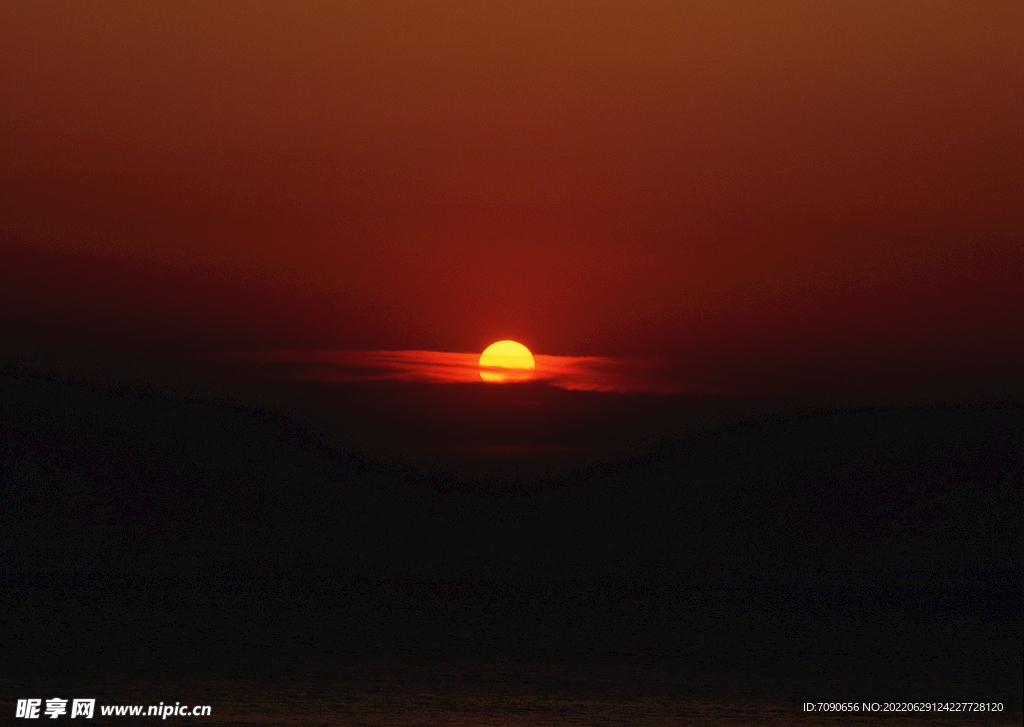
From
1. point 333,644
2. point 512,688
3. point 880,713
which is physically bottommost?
point 880,713

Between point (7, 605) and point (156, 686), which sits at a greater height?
point (7, 605)

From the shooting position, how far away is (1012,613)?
62219 millimetres

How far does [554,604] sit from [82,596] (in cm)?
3208

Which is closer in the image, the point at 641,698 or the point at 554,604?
the point at 641,698

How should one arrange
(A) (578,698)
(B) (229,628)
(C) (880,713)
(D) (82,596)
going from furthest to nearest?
1. (D) (82,596)
2. (B) (229,628)
3. (A) (578,698)
4. (C) (880,713)

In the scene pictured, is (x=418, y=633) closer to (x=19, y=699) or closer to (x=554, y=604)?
(x=554, y=604)

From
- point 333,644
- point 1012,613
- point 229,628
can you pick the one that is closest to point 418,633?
point 333,644

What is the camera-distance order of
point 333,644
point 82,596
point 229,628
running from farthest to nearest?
1. point 82,596
2. point 229,628
3. point 333,644

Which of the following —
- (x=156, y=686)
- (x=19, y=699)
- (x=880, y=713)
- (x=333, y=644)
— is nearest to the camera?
(x=880, y=713)

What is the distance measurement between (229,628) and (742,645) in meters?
24.5

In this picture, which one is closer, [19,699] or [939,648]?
[19,699]

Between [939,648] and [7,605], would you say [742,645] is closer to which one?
[939,648]

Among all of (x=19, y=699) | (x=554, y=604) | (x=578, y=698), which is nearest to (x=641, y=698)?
(x=578, y=698)

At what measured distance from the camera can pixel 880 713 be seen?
2238 centimetres
